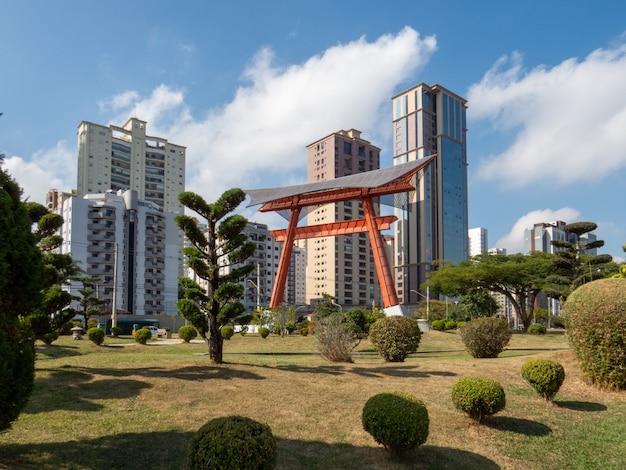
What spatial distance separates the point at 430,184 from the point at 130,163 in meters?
74.3

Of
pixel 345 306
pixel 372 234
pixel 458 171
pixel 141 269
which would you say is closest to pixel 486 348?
pixel 372 234

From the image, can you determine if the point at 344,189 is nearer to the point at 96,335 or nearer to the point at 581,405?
the point at 96,335

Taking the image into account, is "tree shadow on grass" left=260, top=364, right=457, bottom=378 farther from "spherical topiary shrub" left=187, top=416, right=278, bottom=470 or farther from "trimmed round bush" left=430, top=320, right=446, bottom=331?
"trimmed round bush" left=430, top=320, right=446, bottom=331

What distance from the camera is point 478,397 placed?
10836 mm

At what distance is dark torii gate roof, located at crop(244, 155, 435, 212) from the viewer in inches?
1779

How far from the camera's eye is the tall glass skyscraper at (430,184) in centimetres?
13038

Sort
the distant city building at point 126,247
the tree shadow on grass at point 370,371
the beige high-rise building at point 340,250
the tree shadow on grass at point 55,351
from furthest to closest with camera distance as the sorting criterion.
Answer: the beige high-rise building at point 340,250
the distant city building at point 126,247
the tree shadow on grass at point 55,351
the tree shadow on grass at point 370,371

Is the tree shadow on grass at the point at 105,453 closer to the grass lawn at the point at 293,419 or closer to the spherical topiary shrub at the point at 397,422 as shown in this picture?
the grass lawn at the point at 293,419

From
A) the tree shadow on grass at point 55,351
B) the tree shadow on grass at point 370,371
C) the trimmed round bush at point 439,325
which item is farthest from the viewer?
the trimmed round bush at point 439,325

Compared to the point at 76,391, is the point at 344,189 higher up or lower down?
higher up

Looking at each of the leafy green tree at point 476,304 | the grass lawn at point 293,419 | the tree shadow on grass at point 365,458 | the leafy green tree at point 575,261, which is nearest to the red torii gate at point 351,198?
the leafy green tree at point 575,261

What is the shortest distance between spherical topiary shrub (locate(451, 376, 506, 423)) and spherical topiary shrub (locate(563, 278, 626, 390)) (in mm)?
5489

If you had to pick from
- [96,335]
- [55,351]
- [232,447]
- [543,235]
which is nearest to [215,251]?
[232,447]

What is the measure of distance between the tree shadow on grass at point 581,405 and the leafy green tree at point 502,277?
34235mm
